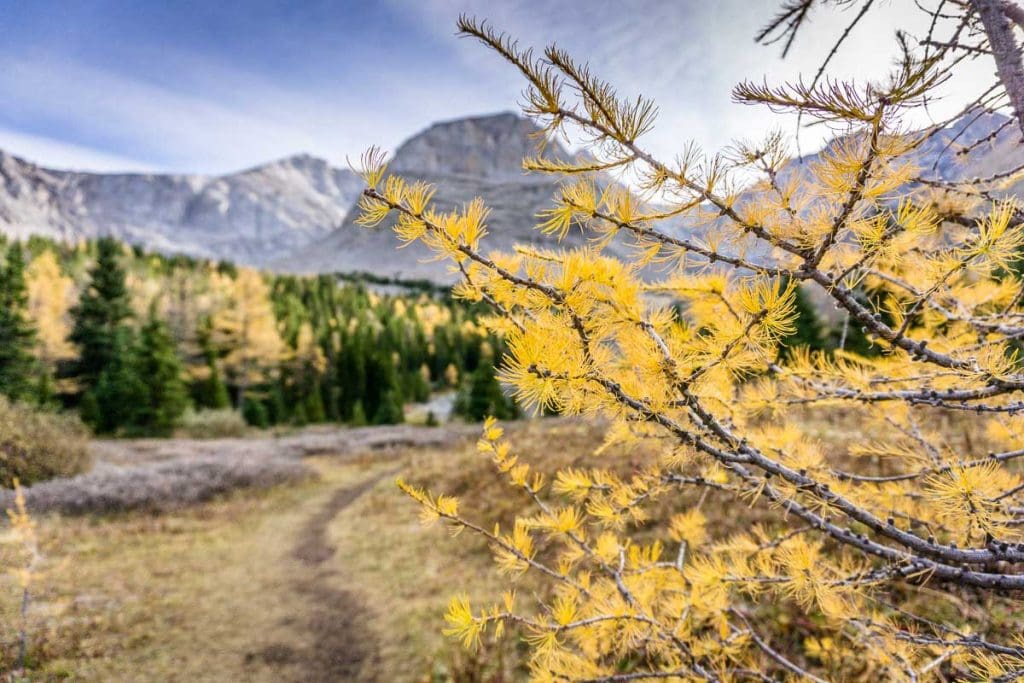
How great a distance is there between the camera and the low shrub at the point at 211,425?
2691 centimetres

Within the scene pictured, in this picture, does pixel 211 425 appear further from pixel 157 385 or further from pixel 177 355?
pixel 177 355

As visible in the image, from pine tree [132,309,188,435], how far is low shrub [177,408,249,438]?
737 mm

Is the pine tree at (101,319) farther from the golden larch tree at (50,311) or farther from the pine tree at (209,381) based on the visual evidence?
the pine tree at (209,381)

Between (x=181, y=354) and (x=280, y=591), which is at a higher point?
(x=280, y=591)

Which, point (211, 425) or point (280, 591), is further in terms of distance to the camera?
point (211, 425)

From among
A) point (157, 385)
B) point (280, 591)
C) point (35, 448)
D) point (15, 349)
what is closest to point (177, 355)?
point (157, 385)

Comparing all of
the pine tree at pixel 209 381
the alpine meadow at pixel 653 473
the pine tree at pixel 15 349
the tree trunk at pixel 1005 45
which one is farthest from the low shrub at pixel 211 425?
the tree trunk at pixel 1005 45

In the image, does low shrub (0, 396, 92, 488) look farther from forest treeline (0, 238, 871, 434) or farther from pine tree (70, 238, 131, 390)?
pine tree (70, 238, 131, 390)

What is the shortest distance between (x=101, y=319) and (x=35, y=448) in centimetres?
2285

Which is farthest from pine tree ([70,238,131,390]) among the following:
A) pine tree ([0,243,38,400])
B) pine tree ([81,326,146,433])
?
pine tree ([0,243,38,400])

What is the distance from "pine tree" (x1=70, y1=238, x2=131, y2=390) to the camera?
2997 centimetres

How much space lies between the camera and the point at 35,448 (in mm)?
13469

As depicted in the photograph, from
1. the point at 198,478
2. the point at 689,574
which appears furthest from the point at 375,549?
the point at 689,574

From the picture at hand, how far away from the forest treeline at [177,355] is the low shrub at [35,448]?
29.4 ft
